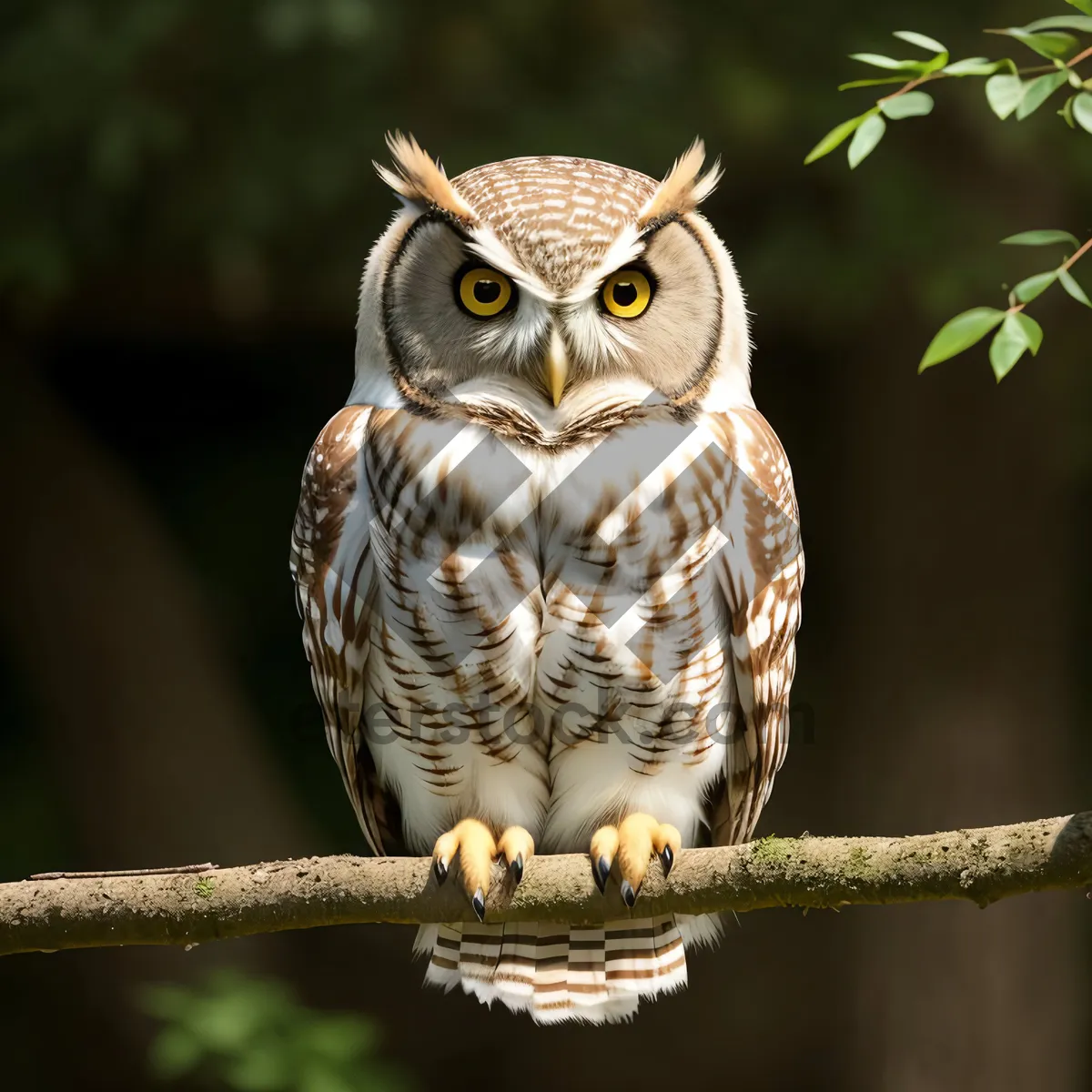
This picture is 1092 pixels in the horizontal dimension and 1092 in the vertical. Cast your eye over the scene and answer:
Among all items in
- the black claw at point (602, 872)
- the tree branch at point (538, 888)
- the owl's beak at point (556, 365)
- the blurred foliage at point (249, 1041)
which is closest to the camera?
the tree branch at point (538, 888)


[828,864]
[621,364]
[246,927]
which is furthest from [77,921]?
[621,364]

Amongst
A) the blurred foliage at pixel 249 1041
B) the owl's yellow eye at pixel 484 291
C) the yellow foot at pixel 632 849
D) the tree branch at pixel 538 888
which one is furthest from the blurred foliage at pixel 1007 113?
the blurred foliage at pixel 249 1041

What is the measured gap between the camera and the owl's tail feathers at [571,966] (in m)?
2.78

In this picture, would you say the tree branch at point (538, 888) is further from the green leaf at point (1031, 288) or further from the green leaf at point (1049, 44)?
the green leaf at point (1049, 44)

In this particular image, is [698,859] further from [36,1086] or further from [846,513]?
[36,1086]

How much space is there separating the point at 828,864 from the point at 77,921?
1090 millimetres

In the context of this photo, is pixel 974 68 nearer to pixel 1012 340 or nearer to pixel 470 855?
pixel 1012 340

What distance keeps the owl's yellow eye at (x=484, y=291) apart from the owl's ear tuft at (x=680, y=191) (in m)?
0.26

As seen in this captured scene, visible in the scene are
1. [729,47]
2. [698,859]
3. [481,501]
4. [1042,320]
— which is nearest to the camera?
[698,859]

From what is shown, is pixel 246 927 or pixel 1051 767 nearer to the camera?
pixel 246 927

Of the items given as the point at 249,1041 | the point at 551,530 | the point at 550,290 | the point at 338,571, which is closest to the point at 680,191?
the point at 550,290

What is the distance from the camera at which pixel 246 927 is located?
2.12 m

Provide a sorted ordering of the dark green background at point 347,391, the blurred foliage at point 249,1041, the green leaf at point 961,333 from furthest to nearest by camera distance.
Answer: the dark green background at point 347,391 → the blurred foliage at point 249,1041 → the green leaf at point 961,333

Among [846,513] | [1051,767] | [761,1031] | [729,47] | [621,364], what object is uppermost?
[729,47]
